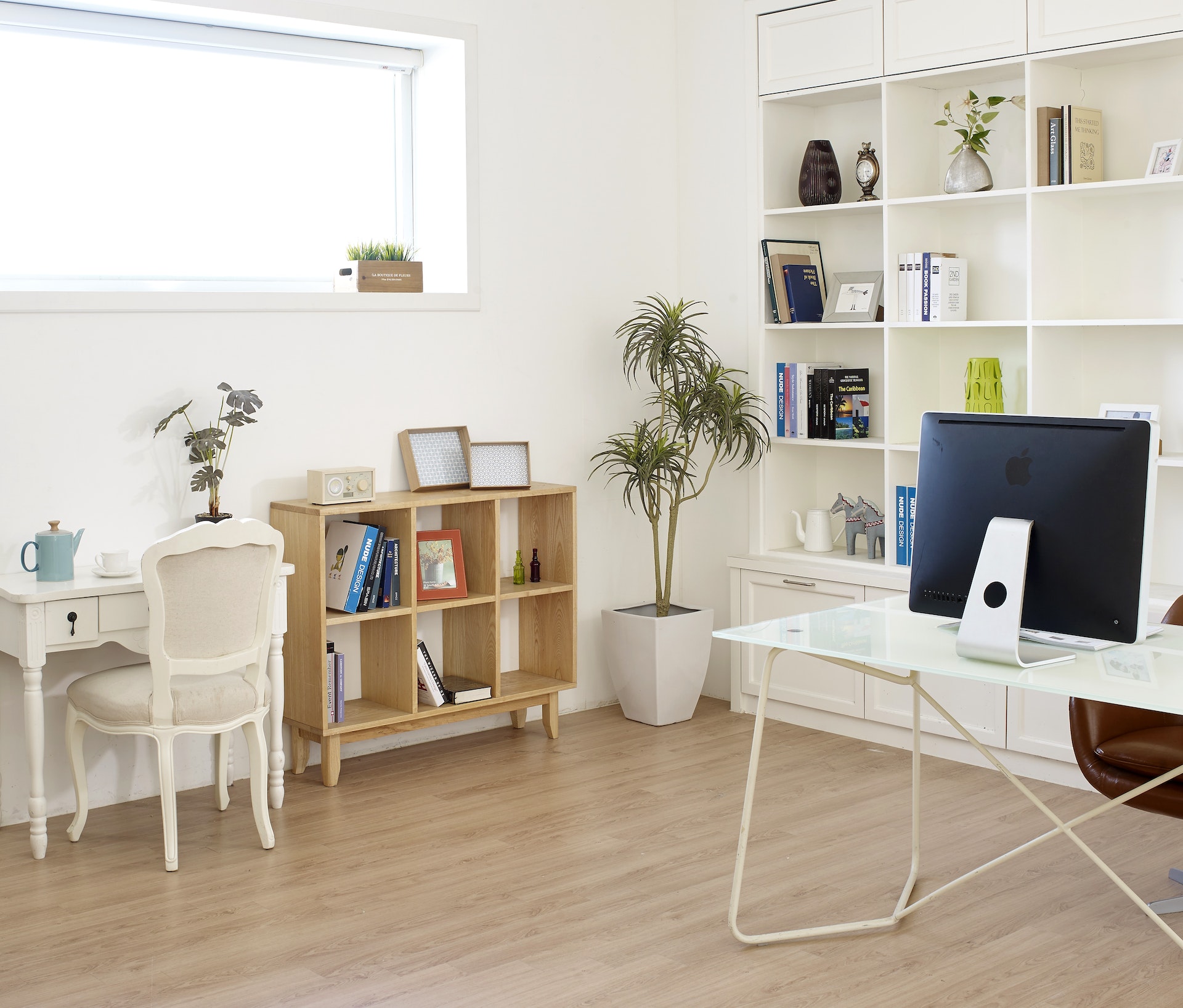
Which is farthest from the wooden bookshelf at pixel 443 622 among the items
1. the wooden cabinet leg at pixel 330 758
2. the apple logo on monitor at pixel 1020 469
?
the apple logo on monitor at pixel 1020 469

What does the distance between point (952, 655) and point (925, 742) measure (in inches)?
79.6

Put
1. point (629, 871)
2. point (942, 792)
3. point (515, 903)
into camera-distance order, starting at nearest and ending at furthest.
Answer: point (515, 903)
point (629, 871)
point (942, 792)

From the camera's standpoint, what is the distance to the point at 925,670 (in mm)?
2672

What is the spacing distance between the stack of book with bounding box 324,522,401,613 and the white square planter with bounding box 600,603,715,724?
1.05m

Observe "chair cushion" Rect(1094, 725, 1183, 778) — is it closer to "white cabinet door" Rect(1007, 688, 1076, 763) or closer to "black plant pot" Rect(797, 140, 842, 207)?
"white cabinet door" Rect(1007, 688, 1076, 763)

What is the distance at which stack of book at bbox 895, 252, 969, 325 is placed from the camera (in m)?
4.71

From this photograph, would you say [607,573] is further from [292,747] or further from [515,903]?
[515,903]

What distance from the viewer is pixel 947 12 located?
4.52m

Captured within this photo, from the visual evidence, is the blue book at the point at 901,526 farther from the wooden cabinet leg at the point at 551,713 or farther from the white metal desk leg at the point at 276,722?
the white metal desk leg at the point at 276,722

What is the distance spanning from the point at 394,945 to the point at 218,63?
3.12 meters

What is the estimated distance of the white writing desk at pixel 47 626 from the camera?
142 inches

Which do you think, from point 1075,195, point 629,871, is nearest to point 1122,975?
point 629,871

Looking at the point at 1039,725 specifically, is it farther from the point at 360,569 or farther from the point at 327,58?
the point at 327,58

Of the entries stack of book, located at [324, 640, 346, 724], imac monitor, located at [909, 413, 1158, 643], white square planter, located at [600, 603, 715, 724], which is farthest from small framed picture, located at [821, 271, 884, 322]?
stack of book, located at [324, 640, 346, 724]
